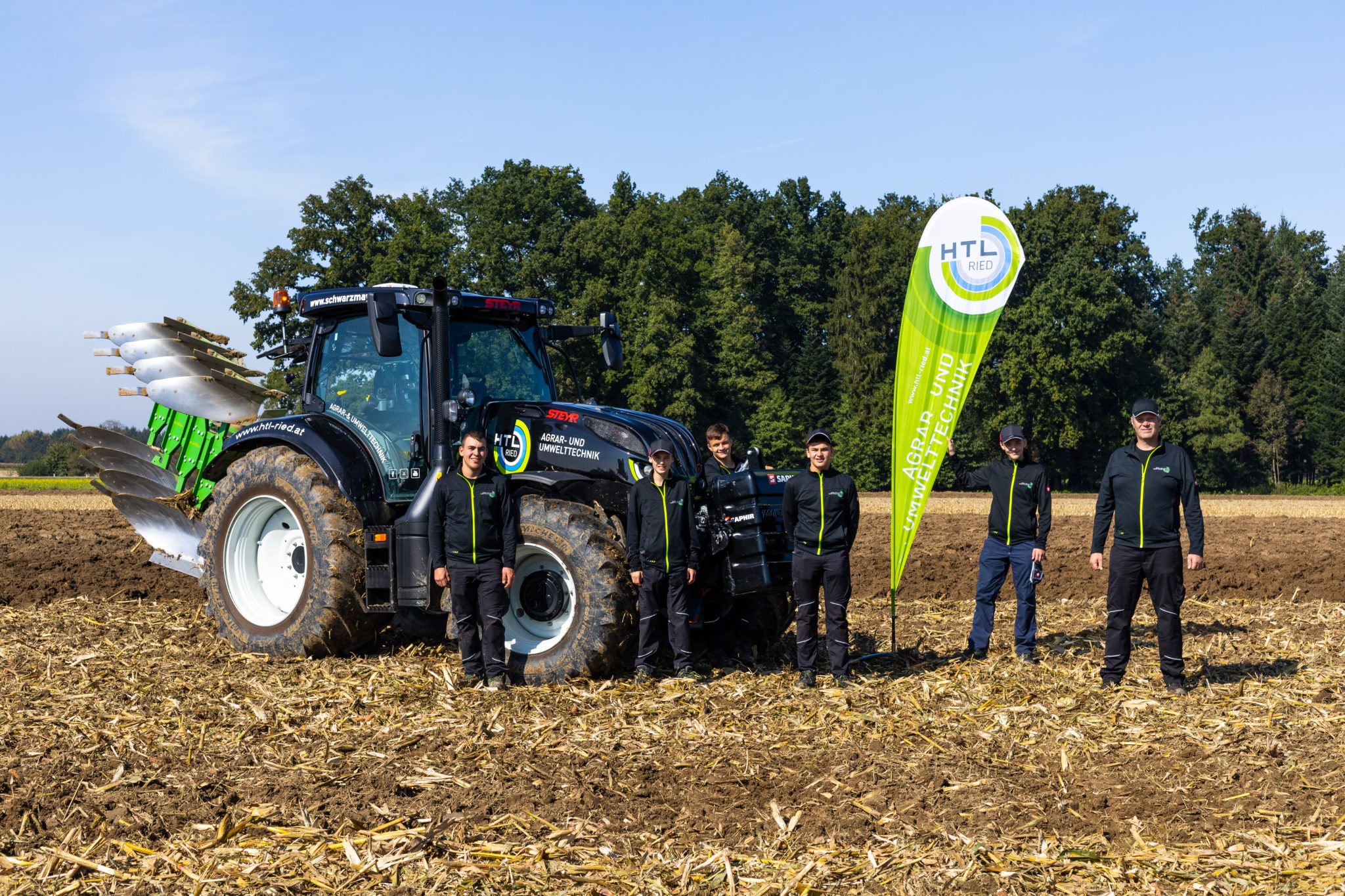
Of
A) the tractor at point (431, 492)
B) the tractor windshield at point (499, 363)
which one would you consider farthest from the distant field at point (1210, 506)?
the tractor at point (431, 492)

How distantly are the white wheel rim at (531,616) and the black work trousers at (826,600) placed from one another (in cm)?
150

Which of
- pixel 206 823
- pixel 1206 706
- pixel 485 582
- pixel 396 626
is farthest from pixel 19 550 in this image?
pixel 1206 706

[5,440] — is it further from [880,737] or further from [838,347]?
[880,737]

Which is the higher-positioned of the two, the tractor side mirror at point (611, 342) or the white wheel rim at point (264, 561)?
the tractor side mirror at point (611, 342)

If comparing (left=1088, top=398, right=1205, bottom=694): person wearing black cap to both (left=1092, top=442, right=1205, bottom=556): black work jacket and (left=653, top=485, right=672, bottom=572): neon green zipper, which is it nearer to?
(left=1092, top=442, right=1205, bottom=556): black work jacket

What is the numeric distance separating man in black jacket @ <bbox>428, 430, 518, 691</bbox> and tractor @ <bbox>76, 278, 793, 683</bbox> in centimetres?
16

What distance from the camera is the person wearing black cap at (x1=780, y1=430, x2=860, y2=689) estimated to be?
6.90 metres

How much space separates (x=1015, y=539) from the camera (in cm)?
805

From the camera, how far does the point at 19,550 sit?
47.6 feet

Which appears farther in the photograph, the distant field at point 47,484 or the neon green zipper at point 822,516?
the distant field at point 47,484

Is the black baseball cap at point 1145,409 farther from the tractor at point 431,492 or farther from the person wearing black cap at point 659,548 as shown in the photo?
the person wearing black cap at point 659,548

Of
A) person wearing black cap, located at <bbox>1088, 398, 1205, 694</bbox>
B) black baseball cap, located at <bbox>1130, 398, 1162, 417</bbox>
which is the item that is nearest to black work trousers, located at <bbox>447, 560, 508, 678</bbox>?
person wearing black cap, located at <bbox>1088, 398, 1205, 694</bbox>

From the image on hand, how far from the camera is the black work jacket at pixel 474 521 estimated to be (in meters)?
6.79

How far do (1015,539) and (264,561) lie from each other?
5.81 m
